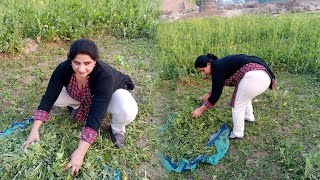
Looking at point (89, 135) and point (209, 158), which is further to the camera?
point (209, 158)

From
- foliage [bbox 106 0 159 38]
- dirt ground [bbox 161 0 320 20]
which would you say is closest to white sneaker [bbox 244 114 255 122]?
foliage [bbox 106 0 159 38]

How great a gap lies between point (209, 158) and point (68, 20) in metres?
3.73

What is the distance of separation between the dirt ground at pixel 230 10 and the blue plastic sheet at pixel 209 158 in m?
6.10

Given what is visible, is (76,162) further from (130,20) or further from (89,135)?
(130,20)

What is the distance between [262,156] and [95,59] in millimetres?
1727

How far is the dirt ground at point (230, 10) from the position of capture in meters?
9.26

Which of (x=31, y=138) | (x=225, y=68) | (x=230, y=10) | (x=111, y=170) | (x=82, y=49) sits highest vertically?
(x=82, y=49)

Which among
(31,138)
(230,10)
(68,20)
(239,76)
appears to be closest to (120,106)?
(31,138)

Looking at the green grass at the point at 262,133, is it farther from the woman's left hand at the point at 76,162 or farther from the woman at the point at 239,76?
the woman's left hand at the point at 76,162

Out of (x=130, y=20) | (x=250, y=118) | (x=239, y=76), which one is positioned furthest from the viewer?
(x=130, y=20)

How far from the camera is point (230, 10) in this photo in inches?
412

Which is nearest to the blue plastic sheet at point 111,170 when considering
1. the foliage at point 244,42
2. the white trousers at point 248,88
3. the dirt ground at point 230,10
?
the white trousers at point 248,88

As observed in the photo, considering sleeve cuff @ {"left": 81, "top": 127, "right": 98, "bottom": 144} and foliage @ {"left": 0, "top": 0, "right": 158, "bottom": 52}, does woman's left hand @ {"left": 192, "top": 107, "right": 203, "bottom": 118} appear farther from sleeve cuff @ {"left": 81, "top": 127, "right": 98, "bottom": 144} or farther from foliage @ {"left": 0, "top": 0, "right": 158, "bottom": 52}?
foliage @ {"left": 0, "top": 0, "right": 158, "bottom": 52}

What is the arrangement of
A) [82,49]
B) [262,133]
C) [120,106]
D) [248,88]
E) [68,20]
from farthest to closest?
[68,20] → [262,133] → [248,88] → [120,106] → [82,49]
